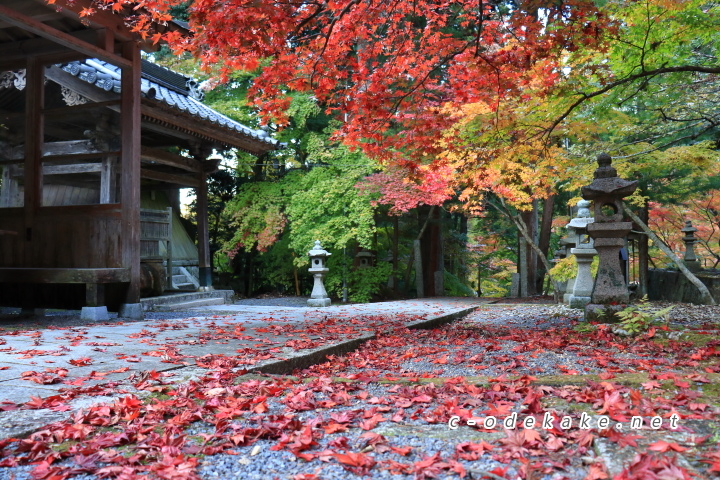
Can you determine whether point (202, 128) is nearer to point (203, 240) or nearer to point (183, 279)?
point (203, 240)

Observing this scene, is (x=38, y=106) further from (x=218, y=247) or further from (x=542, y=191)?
(x=218, y=247)

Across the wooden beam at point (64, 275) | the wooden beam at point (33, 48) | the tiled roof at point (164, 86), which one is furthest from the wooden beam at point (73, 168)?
the wooden beam at point (64, 275)

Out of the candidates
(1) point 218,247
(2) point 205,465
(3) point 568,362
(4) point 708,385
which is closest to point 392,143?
(3) point 568,362

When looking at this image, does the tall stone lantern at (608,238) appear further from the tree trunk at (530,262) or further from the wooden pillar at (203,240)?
the tree trunk at (530,262)

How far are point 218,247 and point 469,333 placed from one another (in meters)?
12.4

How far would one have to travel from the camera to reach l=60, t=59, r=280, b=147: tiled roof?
7.06 metres

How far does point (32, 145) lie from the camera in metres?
6.64

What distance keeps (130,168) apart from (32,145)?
1.32 meters

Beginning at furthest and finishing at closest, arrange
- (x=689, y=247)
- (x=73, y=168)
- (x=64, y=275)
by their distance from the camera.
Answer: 1. (x=689, y=247)
2. (x=73, y=168)
3. (x=64, y=275)

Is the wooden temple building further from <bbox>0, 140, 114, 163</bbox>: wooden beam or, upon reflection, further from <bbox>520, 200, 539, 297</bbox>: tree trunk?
<bbox>520, 200, 539, 297</bbox>: tree trunk

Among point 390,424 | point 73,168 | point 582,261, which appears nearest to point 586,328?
point 582,261

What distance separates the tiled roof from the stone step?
3.18 m

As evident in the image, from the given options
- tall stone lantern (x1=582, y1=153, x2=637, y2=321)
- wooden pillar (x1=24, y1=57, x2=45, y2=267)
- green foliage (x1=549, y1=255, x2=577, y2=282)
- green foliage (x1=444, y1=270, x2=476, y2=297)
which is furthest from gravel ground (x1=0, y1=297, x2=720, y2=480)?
green foliage (x1=444, y1=270, x2=476, y2=297)

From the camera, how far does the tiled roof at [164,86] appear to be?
23.2ft
